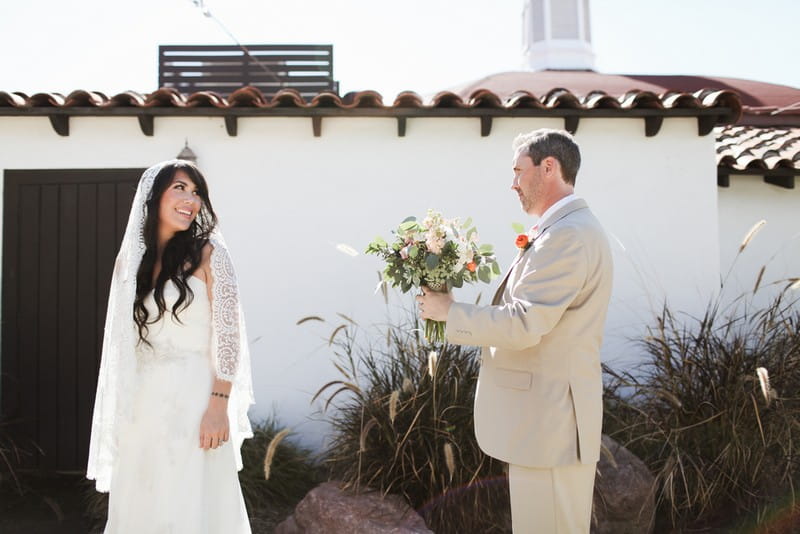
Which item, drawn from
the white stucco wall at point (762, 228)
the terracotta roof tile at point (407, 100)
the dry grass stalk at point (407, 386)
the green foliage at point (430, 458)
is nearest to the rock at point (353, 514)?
the green foliage at point (430, 458)

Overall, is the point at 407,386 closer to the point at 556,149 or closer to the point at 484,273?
the point at 484,273

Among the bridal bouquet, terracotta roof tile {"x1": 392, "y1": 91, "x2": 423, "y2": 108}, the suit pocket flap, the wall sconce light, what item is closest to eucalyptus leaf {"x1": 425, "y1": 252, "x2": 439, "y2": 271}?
the bridal bouquet

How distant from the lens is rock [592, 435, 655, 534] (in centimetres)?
454

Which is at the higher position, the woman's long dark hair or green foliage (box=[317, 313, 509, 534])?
the woman's long dark hair

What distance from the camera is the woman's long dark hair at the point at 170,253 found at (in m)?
3.05

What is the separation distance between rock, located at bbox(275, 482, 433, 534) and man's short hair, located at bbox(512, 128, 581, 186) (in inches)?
93.1

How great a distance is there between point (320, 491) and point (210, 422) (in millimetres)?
1648

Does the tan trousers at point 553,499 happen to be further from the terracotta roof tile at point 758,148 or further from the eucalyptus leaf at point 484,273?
the terracotta roof tile at point 758,148

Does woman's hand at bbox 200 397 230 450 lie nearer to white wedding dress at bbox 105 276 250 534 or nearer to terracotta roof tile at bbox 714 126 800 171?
white wedding dress at bbox 105 276 250 534

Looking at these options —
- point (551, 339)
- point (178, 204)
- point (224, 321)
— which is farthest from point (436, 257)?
point (178, 204)

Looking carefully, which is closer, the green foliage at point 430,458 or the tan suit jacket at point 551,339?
the tan suit jacket at point 551,339

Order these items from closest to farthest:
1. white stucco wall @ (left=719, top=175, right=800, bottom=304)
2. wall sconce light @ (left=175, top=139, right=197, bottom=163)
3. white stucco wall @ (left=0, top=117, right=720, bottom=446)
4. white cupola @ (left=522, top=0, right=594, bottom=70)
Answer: wall sconce light @ (left=175, top=139, right=197, bottom=163) < white stucco wall @ (left=0, top=117, right=720, bottom=446) < white stucco wall @ (left=719, top=175, right=800, bottom=304) < white cupola @ (left=522, top=0, right=594, bottom=70)

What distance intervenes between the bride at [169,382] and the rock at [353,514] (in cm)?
114

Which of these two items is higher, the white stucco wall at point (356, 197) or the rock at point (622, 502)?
the white stucco wall at point (356, 197)
